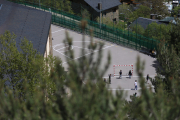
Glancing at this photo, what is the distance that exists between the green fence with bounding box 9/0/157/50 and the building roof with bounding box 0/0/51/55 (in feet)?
65.1

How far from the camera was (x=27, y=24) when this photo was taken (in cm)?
2278

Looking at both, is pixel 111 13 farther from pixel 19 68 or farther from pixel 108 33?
pixel 19 68

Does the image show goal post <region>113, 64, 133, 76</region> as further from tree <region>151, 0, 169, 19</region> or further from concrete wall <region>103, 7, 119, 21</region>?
tree <region>151, 0, 169, 19</region>

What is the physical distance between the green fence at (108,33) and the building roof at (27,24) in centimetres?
1986

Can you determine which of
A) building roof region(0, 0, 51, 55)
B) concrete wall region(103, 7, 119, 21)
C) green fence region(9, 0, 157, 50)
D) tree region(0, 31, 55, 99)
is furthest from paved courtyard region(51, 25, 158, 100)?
tree region(0, 31, 55, 99)

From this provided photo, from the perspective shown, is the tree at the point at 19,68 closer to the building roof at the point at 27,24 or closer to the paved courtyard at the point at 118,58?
the building roof at the point at 27,24

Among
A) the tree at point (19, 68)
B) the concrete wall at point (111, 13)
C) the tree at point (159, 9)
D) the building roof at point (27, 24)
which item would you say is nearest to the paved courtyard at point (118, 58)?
the concrete wall at point (111, 13)

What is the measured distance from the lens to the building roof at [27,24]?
20.7 m

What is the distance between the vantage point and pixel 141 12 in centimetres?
7831

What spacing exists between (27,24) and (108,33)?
23.4m

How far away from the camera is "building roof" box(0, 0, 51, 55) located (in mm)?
20661

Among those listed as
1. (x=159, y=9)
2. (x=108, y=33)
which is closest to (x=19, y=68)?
A: (x=108, y=33)

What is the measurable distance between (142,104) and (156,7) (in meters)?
79.3

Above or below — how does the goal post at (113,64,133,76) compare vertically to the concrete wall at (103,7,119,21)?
below
